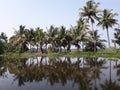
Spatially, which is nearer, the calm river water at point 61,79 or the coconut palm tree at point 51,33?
the calm river water at point 61,79

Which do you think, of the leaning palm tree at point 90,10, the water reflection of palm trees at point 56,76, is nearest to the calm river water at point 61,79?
the water reflection of palm trees at point 56,76

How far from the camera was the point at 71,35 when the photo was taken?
57750 mm

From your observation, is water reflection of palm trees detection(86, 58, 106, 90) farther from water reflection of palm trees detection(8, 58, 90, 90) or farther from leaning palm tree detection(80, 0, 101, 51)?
leaning palm tree detection(80, 0, 101, 51)

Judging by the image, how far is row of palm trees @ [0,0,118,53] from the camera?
54219 millimetres

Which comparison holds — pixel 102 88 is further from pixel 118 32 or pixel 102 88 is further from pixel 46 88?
pixel 118 32

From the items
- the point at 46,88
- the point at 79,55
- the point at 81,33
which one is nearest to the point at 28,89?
the point at 46,88

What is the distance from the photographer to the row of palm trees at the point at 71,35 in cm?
5422

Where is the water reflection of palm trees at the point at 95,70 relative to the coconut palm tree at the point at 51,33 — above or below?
below

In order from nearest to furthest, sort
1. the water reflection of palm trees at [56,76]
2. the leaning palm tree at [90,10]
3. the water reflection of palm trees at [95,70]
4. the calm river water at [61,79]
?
the calm river water at [61,79], the water reflection of palm trees at [56,76], the water reflection of palm trees at [95,70], the leaning palm tree at [90,10]

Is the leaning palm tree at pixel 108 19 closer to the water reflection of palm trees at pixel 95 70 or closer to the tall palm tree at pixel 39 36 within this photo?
the tall palm tree at pixel 39 36

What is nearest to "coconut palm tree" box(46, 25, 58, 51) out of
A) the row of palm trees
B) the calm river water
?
the row of palm trees

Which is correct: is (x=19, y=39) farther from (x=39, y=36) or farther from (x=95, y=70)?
(x=95, y=70)

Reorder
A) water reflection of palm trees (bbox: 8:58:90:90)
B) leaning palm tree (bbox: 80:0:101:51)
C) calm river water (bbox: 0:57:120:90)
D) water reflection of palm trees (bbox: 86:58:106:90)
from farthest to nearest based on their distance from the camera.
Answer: leaning palm tree (bbox: 80:0:101:51)
water reflection of palm trees (bbox: 86:58:106:90)
water reflection of palm trees (bbox: 8:58:90:90)
calm river water (bbox: 0:57:120:90)

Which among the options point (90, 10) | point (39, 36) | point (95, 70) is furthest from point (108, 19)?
point (95, 70)
